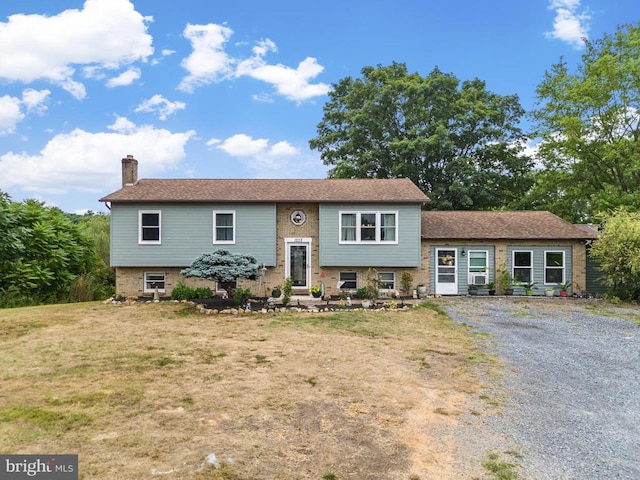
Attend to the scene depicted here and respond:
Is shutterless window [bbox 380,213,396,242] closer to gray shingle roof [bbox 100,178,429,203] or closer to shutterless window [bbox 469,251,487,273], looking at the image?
gray shingle roof [bbox 100,178,429,203]

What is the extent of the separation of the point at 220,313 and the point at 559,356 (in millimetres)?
9434

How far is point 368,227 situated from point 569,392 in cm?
1070

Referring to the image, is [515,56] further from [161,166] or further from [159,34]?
[161,166]

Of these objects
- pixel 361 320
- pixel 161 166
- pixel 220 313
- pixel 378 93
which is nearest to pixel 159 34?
pixel 161 166

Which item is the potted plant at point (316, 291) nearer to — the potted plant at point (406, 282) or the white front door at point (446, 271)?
the potted plant at point (406, 282)

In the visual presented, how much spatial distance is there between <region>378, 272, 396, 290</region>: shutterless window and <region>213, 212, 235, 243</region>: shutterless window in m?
6.52

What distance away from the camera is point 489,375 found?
652 cm

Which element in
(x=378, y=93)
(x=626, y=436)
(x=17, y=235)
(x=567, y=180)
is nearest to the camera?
(x=626, y=436)

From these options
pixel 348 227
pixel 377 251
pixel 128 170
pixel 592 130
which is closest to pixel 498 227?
pixel 377 251

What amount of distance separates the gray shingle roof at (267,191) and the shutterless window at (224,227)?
2.42ft

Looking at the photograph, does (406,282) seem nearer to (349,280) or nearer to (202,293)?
(349,280)

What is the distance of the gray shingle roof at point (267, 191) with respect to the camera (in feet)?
51.2

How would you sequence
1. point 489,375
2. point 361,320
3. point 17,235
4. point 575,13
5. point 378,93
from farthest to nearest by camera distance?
point 378,93, point 575,13, point 17,235, point 361,320, point 489,375

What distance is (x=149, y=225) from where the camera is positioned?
15.8 m
